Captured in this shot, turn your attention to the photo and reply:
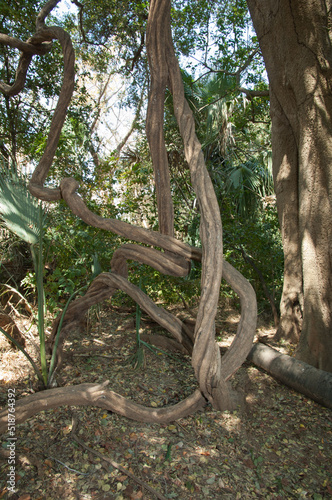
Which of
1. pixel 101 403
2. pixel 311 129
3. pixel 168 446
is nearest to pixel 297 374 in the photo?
pixel 168 446

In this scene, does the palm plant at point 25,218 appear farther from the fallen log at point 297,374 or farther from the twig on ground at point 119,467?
the fallen log at point 297,374

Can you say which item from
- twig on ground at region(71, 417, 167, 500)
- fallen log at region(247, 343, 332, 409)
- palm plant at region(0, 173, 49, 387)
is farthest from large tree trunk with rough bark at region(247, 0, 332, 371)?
palm plant at region(0, 173, 49, 387)

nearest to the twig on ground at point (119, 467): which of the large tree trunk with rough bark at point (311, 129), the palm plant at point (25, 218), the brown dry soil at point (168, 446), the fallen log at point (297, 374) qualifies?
the brown dry soil at point (168, 446)

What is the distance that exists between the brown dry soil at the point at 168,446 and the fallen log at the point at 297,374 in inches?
2.9

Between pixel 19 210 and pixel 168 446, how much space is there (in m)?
1.70

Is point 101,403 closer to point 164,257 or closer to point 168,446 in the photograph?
point 168,446

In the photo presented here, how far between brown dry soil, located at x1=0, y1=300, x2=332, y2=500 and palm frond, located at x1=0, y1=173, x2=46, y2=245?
109 centimetres

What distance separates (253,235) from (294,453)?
2.52 meters

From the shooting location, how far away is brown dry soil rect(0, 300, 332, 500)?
1.63m

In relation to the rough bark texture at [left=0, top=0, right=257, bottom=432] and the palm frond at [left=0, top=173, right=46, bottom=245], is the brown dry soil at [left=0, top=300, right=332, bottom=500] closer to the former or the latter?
the rough bark texture at [left=0, top=0, right=257, bottom=432]

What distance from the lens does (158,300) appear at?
4906 mm

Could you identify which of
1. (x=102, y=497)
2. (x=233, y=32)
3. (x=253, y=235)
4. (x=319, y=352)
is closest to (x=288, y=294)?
(x=319, y=352)

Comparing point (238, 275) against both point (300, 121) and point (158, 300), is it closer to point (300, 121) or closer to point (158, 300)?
point (300, 121)

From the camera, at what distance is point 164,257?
2279mm
